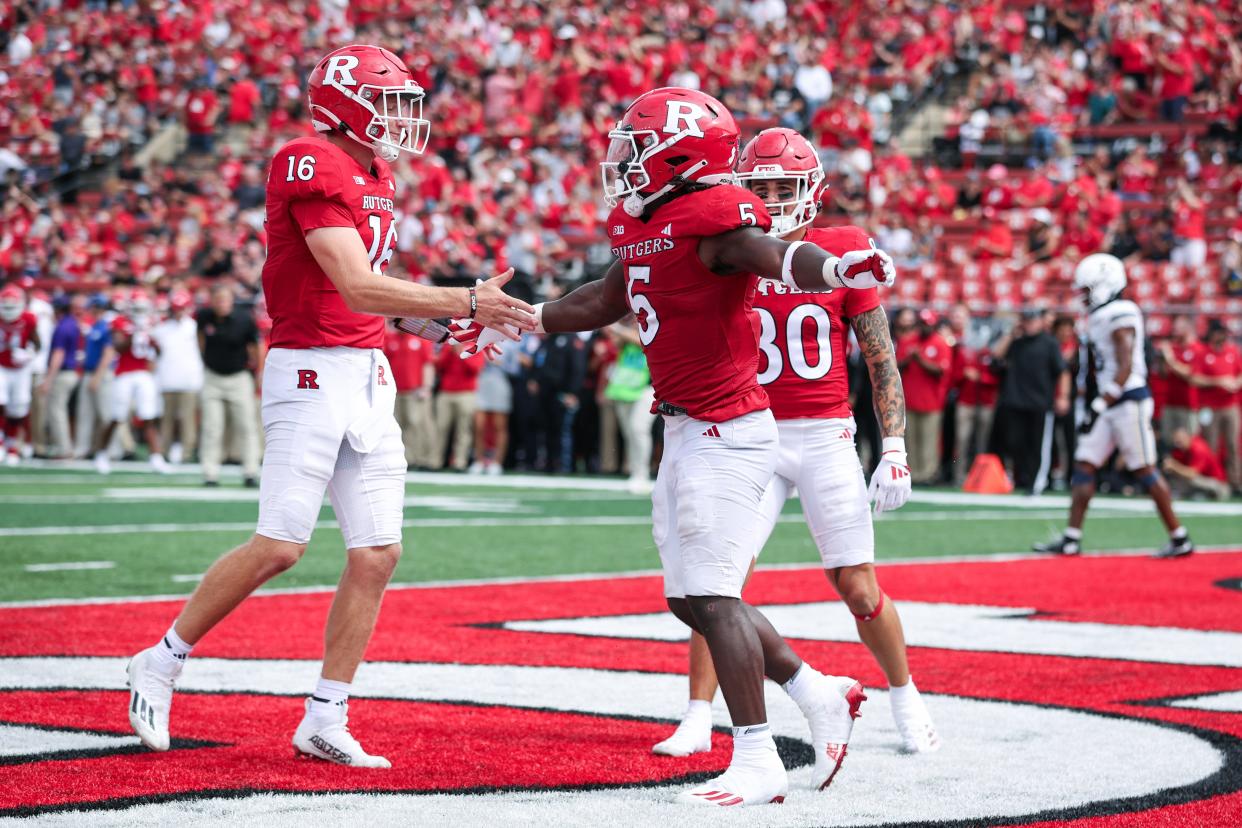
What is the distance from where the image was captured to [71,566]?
9.66 meters

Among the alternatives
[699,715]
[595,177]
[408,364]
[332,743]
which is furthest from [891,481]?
[595,177]

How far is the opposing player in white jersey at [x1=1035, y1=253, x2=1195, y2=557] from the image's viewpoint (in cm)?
1120

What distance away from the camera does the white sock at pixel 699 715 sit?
5.05m

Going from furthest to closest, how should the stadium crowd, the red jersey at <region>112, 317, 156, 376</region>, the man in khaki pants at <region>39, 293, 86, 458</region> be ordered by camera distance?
the man in khaki pants at <region>39, 293, 86, 458</region>, the stadium crowd, the red jersey at <region>112, 317, 156, 376</region>

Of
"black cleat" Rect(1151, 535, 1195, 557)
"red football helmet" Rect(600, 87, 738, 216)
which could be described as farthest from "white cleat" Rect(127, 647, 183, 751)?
"black cleat" Rect(1151, 535, 1195, 557)

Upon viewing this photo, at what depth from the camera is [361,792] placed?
4.31 meters

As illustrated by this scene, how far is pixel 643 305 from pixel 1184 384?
14.4 m

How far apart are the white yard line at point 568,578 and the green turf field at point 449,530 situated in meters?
0.17

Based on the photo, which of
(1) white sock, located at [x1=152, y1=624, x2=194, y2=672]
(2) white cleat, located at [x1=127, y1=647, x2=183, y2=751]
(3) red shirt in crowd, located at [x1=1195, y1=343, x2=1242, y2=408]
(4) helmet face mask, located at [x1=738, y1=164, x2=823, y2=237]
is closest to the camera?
(2) white cleat, located at [x1=127, y1=647, x2=183, y2=751]

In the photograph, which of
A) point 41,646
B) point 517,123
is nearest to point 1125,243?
point 517,123

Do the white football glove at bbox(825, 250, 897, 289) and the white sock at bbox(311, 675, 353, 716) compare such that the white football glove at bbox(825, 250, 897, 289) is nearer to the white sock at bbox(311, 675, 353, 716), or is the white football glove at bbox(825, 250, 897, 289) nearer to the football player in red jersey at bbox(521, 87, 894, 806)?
the football player in red jersey at bbox(521, 87, 894, 806)

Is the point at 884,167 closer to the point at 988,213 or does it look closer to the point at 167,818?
the point at 988,213

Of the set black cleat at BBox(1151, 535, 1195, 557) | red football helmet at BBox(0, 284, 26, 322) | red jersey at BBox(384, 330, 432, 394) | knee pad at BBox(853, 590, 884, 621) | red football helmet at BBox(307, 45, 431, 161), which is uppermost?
red football helmet at BBox(0, 284, 26, 322)

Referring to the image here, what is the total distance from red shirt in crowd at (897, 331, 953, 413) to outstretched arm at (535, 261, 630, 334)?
44.3 feet
